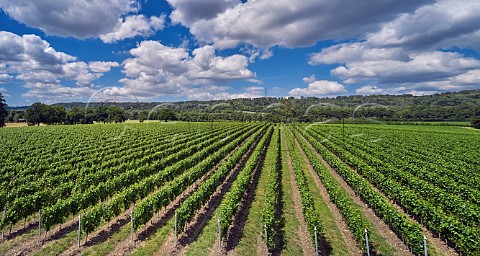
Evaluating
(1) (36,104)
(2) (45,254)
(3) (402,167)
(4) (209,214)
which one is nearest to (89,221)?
(2) (45,254)

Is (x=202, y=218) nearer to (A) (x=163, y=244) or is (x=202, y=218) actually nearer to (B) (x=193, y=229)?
(B) (x=193, y=229)

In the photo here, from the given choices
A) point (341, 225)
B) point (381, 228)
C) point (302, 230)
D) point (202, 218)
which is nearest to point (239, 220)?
point (202, 218)

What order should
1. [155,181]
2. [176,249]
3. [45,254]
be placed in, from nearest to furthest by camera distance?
[45,254], [176,249], [155,181]

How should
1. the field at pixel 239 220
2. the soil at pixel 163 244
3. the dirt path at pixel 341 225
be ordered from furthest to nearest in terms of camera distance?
the dirt path at pixel 341 225 < the field at pixel 239 220 < the soil at pixel 163 244

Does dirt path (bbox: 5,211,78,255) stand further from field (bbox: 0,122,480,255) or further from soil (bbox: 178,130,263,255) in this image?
soil (bbox: 178,130,263,255)

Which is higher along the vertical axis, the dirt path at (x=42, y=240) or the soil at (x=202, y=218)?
the dirt path at (x=42, y=240)

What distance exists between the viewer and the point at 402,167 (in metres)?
25.1

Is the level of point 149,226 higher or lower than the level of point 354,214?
lower

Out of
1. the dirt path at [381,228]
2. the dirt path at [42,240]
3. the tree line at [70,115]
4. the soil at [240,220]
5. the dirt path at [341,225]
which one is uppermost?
the tree line at [70,115]

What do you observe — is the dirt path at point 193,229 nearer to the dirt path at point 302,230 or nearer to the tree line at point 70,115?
the dirt path at point 302,230

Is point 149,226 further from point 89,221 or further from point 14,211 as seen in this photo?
point 14,211

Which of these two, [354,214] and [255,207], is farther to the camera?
[255,207]

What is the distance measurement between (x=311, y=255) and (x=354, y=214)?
3430 mm

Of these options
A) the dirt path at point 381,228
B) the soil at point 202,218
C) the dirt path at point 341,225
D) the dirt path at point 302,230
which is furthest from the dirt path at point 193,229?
the dirt path at point 381,228
